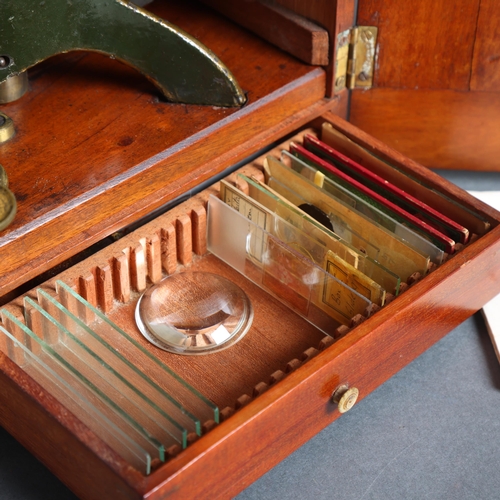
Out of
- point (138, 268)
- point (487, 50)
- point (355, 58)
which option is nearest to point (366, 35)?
point (355, 58)

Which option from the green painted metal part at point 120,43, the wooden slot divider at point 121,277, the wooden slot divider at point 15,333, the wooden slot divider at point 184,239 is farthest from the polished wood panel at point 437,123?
the wooden slot divider at point 15,333

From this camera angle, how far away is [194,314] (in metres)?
1.22

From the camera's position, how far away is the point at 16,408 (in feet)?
3.45

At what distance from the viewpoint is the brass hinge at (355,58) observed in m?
1.36

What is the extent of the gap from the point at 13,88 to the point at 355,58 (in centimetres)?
48

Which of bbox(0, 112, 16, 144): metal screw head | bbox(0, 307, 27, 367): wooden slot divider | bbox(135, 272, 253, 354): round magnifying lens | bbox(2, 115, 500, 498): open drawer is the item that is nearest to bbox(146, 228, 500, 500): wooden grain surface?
bbox(2, 115, 500, 498): open drawer

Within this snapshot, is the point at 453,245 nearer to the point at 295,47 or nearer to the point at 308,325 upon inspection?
the point at 308,325

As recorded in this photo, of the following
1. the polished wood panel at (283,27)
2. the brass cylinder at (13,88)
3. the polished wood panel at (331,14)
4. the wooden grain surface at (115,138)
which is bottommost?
the wooden grain surface at (115,138)

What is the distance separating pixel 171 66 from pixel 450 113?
17.0 inches

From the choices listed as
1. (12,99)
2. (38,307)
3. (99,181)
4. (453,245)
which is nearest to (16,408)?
(38,307)

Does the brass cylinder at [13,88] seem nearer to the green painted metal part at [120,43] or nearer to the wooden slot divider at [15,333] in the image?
the green painted metal part at [120,43]

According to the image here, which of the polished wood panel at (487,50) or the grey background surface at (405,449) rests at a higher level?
the polished wood panel at (487,50)

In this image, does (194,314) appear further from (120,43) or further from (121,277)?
(120,43)

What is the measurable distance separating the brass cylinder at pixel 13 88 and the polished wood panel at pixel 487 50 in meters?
0.63
